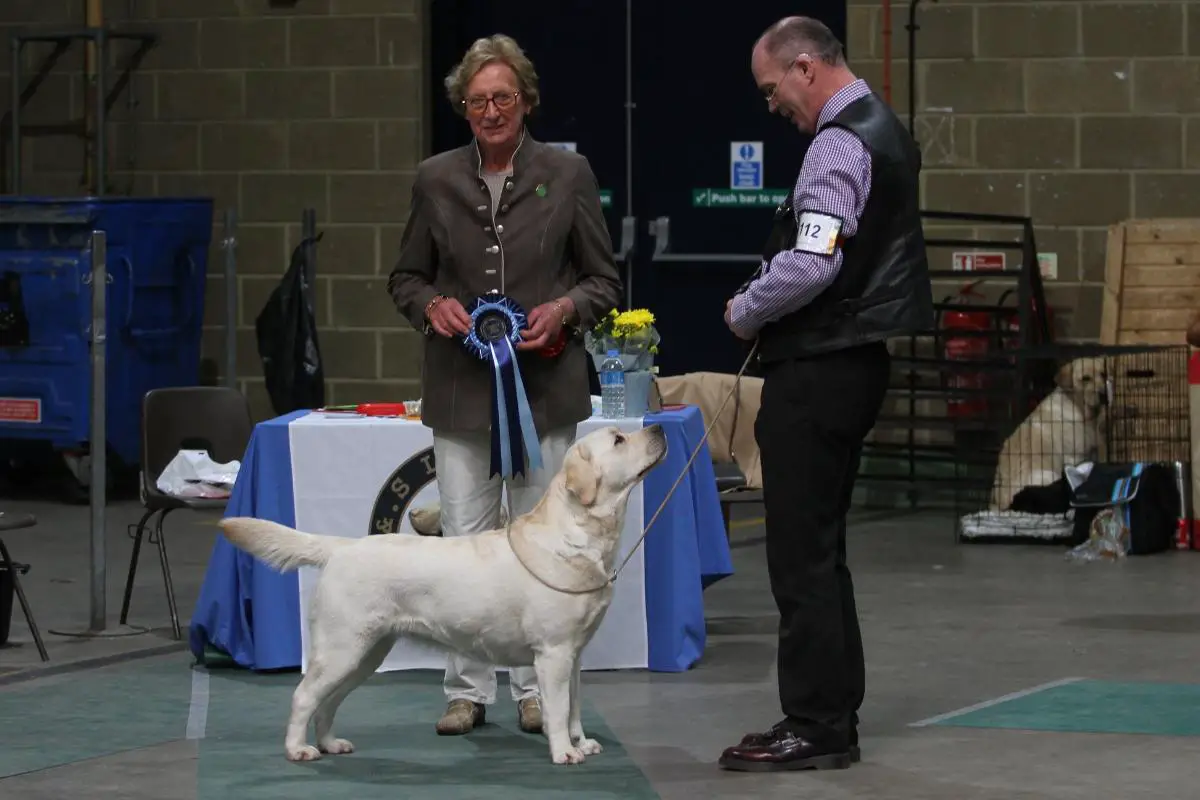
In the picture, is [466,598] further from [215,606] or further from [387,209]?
[387,209]

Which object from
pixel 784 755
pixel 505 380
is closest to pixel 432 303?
pixel 505 380

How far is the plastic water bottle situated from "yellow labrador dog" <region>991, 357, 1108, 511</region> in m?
4.03

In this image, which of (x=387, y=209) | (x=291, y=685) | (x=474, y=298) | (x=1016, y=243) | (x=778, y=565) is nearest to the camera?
(x=778, y=565)

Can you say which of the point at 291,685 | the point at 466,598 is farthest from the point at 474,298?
the point at 291,685

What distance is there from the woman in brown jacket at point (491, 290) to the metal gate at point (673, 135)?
238 inches

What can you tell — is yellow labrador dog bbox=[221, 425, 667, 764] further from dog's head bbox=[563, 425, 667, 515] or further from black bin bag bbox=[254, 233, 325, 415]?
black bin bag bbox=[254, 233, 325, 415]

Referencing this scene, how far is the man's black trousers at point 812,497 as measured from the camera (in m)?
5.08

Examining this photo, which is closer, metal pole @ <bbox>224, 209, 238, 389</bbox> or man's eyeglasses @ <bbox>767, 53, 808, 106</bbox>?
man's eyeglasses @ <bbox>767, 53, 808, 106</bbox>

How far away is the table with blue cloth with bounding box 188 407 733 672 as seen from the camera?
666 centimetres

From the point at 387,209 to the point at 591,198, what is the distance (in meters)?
6.20

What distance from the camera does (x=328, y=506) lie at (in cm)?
667

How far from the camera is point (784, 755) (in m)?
5.19

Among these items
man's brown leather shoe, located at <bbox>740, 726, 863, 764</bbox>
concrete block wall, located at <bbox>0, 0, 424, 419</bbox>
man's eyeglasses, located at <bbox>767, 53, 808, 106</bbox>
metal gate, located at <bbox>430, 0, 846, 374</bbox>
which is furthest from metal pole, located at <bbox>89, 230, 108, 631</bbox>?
metal gate, located at <bbox>430, 0, 846, 374</bbox>

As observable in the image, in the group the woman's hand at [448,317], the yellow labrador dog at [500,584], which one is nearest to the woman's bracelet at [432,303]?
the woman's hand at [448,317]
